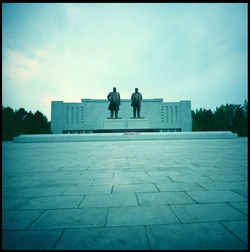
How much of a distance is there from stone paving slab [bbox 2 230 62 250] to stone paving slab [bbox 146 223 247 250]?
1081mm

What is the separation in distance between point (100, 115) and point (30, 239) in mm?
50215

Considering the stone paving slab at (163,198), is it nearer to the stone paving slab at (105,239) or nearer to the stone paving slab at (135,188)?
the stone paving slab at (135,188)

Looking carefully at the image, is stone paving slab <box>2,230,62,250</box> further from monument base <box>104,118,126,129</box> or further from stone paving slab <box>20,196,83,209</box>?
monument base <box>104,118,126,129</box>

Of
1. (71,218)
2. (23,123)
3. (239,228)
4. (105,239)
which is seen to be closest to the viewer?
(105,239)

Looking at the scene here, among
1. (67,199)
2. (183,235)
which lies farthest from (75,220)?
(183,235)

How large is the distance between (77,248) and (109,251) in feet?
1.09

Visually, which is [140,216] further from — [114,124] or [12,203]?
[114,124]

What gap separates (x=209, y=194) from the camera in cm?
272

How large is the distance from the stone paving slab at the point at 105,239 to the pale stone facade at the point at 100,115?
1946 inches

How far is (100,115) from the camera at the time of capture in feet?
168

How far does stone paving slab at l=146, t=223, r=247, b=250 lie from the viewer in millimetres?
1510

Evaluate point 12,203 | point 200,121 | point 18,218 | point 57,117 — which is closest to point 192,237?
point 18,218

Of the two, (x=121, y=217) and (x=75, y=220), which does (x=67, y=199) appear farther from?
(x=121, y=217)

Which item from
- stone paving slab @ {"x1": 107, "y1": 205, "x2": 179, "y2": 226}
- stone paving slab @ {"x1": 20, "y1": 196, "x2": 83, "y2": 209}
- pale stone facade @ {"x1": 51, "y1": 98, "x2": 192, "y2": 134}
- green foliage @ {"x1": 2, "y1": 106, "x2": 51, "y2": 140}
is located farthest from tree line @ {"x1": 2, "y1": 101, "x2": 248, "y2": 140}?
stone paving slab @ {"x1": 107, "y1": 205, "x2": 179, "y2": 226}
